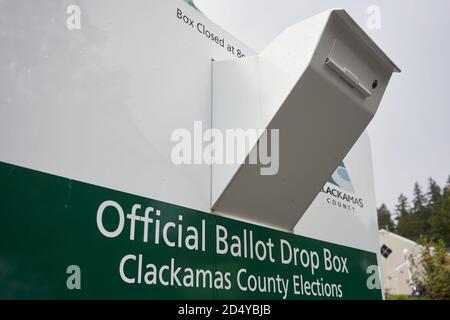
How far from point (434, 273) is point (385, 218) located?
46.9m

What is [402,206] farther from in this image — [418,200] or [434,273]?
[434,273]

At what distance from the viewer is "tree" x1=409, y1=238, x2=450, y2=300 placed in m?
22.0

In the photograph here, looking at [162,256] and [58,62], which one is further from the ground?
[58,62]

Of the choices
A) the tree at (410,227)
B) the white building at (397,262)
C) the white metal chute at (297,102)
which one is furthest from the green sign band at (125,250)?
the tree at (410,227)

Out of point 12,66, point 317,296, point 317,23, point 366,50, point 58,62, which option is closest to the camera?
point 12,66

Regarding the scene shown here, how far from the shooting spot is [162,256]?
7.89 ft

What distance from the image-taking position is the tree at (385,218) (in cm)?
6606

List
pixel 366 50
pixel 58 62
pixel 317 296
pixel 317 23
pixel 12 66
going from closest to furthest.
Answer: pixel 12 66 → pixel 58 62 → pixel 317 23 → pixel 366 50 → pixel 317 296

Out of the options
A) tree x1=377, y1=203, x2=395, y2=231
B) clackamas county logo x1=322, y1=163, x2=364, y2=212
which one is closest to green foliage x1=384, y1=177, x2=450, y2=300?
tree x1=377, y1=203, x2=395, y2=231

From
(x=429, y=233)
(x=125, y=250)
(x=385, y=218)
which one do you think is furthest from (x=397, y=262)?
(x=125, y=250)

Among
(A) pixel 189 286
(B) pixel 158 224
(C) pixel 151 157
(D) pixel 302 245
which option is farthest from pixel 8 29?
(D) pixel 302 245

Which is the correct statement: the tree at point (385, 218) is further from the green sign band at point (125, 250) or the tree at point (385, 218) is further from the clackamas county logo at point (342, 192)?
the green sign band at point (125, 250)

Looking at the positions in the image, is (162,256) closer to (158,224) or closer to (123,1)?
(158,224)

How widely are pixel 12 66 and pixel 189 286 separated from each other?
142 centimetres
